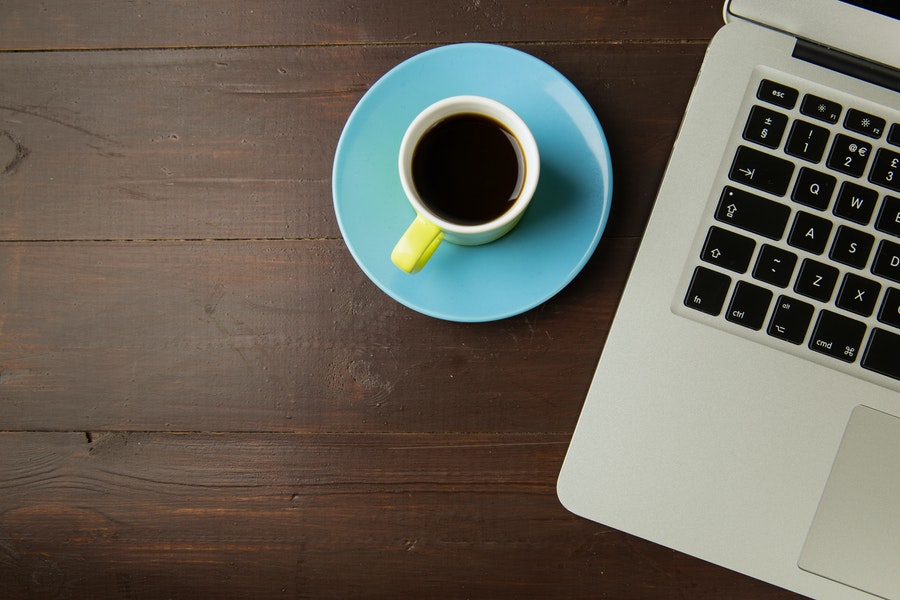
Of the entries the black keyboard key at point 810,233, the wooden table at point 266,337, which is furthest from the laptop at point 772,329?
the wooden table at point 266,337

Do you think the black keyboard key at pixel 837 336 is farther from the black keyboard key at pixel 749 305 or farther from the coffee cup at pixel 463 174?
the coffee cup at pixel 463 174

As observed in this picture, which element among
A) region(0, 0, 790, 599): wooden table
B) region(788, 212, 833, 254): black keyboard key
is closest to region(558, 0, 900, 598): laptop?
region(788, 212, 833, 254): black keyboard key

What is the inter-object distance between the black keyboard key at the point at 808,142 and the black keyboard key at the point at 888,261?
8 centimetres

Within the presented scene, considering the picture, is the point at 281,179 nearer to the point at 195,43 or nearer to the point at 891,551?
the point at 195,43

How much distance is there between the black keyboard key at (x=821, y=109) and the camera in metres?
0.46

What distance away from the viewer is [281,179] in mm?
609

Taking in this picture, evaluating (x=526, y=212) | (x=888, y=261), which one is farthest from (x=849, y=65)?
(x=526, y=212)

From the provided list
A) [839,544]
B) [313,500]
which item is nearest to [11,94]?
[313,500]

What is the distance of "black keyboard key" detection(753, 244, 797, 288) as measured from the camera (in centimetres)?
46

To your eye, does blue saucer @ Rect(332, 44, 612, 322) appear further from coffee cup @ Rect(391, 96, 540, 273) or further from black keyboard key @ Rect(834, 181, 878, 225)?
black keyboard key @ Rect(834, 181, 878, 225)

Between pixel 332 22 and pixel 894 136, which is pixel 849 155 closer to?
pixel 894 136

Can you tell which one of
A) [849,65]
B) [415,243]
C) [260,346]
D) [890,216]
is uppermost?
[849,65]

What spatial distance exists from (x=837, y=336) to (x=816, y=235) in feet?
0.25

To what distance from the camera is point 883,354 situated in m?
0.46
